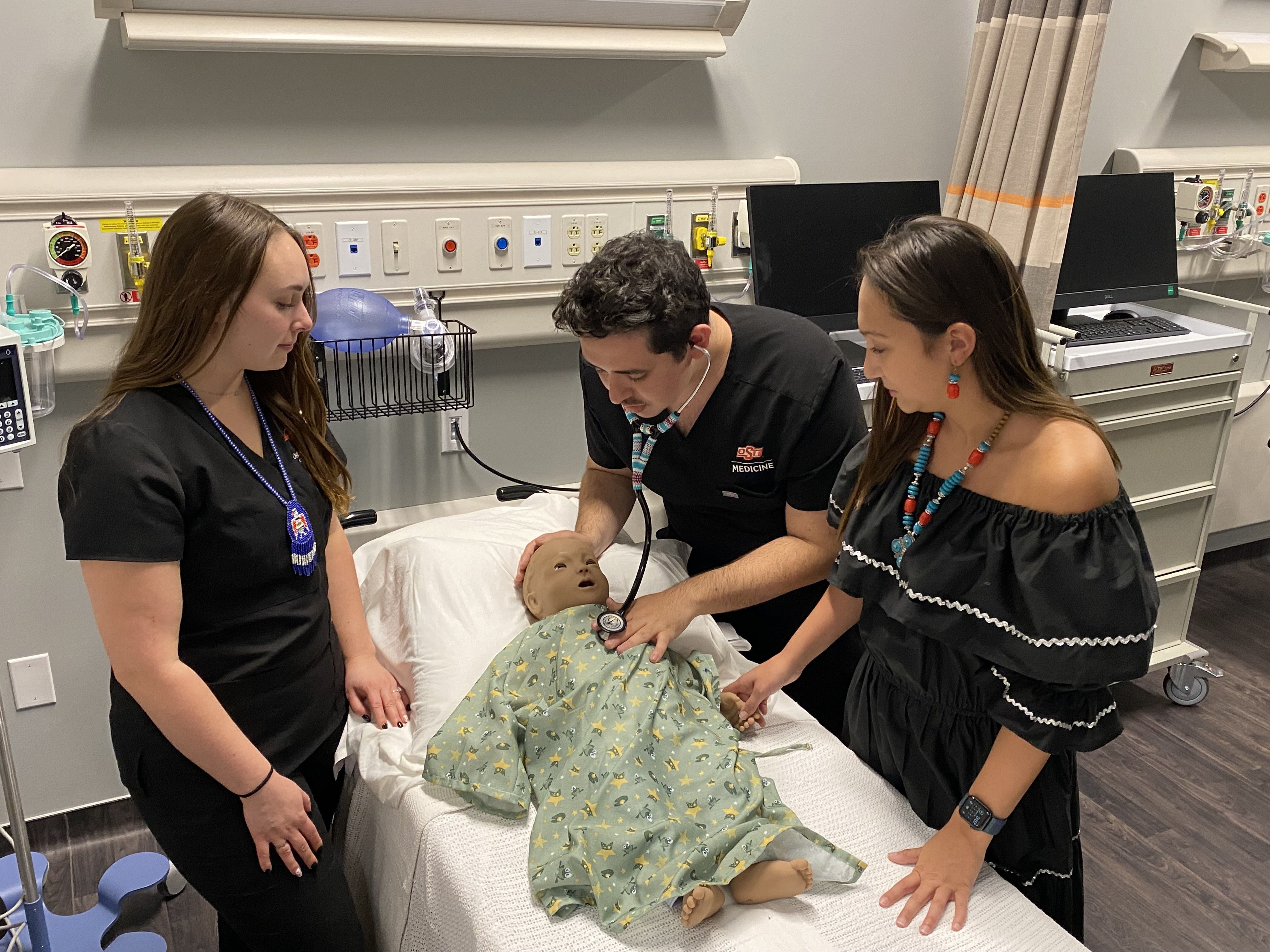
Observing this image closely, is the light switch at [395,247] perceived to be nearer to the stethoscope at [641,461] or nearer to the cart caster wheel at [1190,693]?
the stethoscope at [641,461]

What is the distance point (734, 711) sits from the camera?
1.58 metres

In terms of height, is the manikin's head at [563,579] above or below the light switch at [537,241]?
below

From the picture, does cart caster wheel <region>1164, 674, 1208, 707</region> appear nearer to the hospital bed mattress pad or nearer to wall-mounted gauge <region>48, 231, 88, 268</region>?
the hospital bed mattress pad

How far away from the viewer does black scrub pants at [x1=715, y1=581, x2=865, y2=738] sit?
1.86m

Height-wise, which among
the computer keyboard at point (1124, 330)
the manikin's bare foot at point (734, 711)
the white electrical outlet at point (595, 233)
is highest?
the white electrical outlet at point (595, 233)

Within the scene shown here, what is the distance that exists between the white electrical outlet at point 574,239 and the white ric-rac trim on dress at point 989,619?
111 cm

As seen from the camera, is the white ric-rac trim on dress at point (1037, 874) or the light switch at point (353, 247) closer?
the white ric-rac trim on dress at point (1037, 874)

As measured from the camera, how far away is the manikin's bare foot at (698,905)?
47.3 inches

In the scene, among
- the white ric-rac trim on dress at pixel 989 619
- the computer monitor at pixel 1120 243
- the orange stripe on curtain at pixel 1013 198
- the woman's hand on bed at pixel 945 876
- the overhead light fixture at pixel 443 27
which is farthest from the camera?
the computer monitor at pixel 1120 243

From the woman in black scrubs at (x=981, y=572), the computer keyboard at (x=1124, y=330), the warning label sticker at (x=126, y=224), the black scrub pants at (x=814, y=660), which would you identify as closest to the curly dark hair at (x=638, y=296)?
the woman in black scrubs at (x=981, y=572)

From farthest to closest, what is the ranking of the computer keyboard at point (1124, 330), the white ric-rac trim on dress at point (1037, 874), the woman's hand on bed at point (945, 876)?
the computer keyboard at point (1124, 330)
the white ric-rac trim on dress at point (1037, 874)
the woman's hand on bed at point (945, 876)

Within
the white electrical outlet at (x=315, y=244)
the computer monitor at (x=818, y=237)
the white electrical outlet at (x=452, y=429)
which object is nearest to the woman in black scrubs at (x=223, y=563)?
the white electrical outlet at (x=315, y=244)

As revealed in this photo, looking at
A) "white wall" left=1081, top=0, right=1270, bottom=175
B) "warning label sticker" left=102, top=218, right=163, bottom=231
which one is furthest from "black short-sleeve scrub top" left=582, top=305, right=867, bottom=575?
"white wall" left=1081, top=0, right=1270, bottom=175

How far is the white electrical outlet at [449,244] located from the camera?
2135 millimetres
